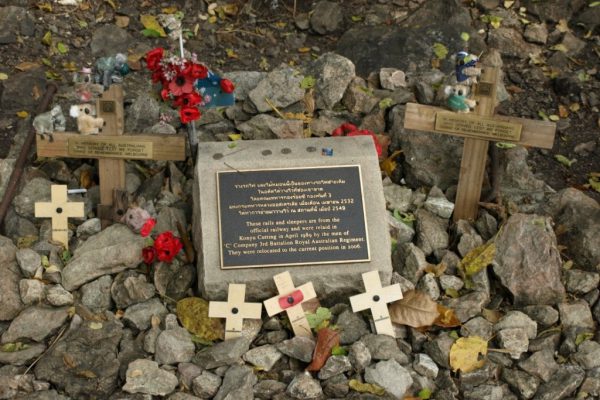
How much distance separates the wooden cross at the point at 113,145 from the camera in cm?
513

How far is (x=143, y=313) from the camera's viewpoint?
4.82 m

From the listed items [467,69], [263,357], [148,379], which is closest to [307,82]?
[467,69]

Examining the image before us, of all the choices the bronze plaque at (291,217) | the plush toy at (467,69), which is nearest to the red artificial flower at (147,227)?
the bronze plaque at (291,217)

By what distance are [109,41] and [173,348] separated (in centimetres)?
378

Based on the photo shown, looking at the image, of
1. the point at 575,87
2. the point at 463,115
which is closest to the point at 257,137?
the point at 463,115

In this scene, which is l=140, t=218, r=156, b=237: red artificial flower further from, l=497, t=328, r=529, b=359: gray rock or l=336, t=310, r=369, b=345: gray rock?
l=497, t=328, r=529, b=359: gray rock

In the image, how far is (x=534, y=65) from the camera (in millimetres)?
7602

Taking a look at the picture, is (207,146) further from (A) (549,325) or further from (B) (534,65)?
(B) (534,65)

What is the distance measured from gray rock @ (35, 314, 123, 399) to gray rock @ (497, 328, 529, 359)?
2.26 m

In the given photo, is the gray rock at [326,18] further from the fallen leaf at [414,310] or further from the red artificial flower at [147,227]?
the fallen leaf at [414,310]

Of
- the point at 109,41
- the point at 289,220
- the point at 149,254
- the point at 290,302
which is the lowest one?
the point at 290,302

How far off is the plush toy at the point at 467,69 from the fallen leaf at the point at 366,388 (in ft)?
6.66

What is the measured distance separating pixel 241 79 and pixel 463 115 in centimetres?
197

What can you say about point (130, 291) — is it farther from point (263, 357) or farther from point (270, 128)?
point (270, 128)
